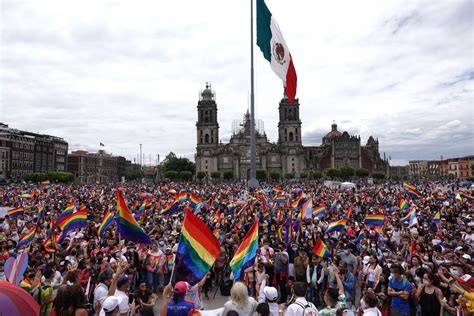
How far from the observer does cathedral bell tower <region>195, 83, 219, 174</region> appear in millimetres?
101000

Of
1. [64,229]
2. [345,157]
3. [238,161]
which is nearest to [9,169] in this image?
[238,161]

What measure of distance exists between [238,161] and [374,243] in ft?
295

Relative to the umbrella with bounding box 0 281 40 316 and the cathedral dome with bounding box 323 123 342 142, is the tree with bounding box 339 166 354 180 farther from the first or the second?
the umbrella with bounding box 0 281 40 316

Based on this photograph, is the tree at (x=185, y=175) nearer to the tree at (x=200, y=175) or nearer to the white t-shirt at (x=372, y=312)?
the tree at (x=200, y=175)

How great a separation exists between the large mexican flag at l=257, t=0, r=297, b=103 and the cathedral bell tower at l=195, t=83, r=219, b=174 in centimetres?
8187

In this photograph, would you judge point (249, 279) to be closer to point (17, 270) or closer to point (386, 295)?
point (386, 295)

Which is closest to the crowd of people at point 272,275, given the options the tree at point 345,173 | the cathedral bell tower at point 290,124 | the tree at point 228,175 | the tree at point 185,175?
the tree at point 345,173

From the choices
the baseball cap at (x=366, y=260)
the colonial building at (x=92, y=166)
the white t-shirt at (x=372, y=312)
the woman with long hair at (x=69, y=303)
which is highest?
the colonial building at (x=92, y=166)

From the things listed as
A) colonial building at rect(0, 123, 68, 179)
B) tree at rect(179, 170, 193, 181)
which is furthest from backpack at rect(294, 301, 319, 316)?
colonial building at rect(0, 123, 68, 179)

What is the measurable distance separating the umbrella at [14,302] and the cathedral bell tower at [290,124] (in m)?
98.2

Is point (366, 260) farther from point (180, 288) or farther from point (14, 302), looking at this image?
point (14, 302)

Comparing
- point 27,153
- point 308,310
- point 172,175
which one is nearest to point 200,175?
point 172,175

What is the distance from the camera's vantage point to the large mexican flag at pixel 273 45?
63.4 ft

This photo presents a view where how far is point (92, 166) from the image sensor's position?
128m
